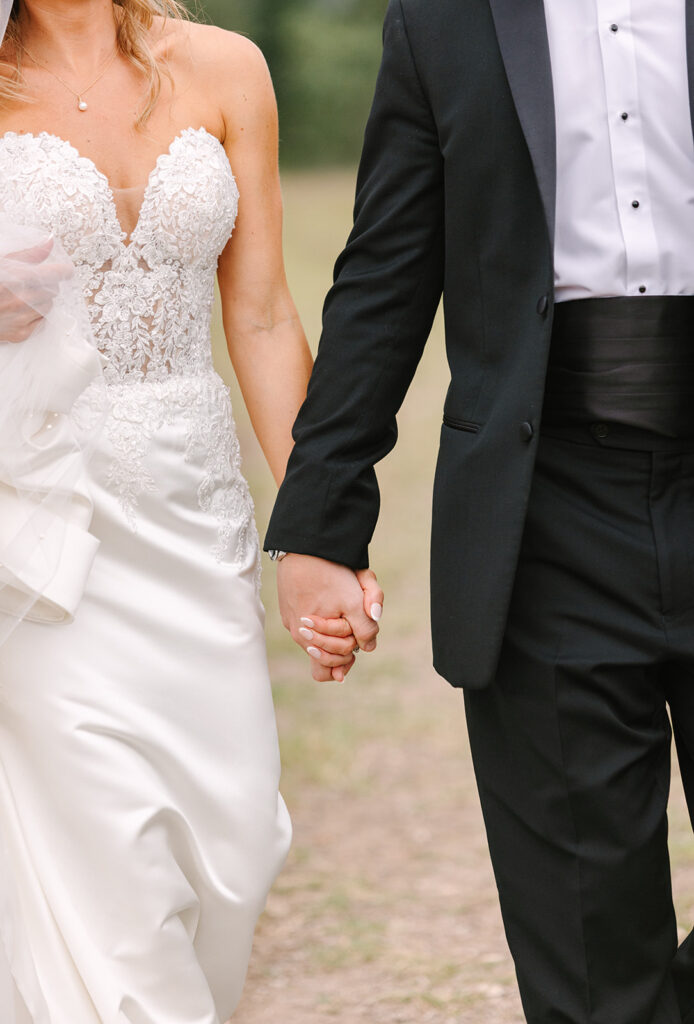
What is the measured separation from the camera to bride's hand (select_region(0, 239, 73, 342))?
2482mm

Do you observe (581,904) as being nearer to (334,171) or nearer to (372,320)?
(372,320)

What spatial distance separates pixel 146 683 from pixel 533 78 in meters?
1.20

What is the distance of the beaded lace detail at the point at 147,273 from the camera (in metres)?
2.64

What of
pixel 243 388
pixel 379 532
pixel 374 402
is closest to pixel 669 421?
pixel 374 402

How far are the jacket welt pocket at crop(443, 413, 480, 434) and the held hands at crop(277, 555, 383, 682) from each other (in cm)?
32

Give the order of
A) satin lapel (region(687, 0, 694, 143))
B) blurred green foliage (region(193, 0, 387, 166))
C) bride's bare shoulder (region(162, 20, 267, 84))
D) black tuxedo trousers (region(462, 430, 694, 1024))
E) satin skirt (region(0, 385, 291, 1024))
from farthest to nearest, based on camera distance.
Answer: blurred green foliage (region(193, 0, 387, 166)), bride's bare shoulder (region(162, 20, 267, 84)), satin skirt (region(0, 385, 291, 1024)), black tuxedo trousers (region(462, 430, 694, 1024)), satin lapel (region(687, 0, 694, 143))

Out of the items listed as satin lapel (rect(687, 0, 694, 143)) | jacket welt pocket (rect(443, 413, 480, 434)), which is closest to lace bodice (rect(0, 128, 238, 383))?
jacket welt pocket (rect(443, 413, 480, 434))

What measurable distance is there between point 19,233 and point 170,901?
1.14m

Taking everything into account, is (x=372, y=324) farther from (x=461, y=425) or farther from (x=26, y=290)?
(x=26, y=290)

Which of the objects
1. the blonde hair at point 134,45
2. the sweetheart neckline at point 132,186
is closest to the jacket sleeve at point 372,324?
the sweetheart neckline at point 132,186

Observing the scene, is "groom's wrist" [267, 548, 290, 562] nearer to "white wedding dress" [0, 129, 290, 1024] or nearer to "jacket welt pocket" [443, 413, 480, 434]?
"white wedding dress" [0, 129, 290, 1024]

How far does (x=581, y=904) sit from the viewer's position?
7.97 ft

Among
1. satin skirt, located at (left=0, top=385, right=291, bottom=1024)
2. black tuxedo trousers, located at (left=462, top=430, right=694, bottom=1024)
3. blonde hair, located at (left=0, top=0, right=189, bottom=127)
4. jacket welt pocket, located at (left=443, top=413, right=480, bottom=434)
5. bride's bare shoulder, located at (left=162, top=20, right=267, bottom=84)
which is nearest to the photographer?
black tuxedo trousers, located at (left=462, top=430, right=694, bottom=1024)

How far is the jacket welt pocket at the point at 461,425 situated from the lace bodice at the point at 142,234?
0.58 metres
